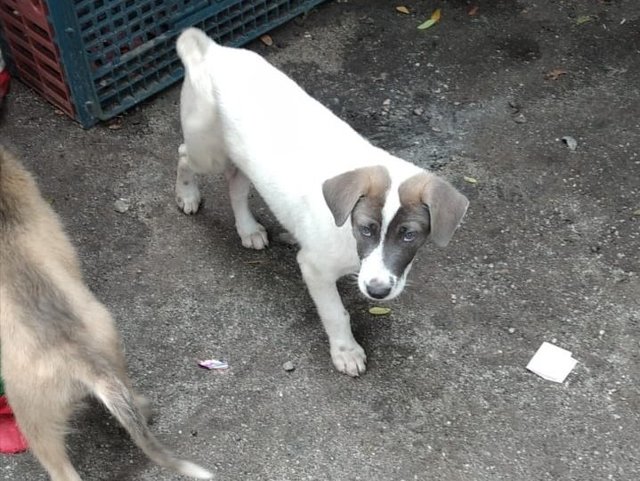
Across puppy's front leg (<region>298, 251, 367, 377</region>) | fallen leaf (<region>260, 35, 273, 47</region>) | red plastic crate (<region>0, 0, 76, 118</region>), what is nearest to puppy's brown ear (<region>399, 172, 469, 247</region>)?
puppy's front leg (<region>298, 251, 367, 377</region>)

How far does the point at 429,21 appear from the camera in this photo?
6453mm

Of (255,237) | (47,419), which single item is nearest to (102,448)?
(47,419)

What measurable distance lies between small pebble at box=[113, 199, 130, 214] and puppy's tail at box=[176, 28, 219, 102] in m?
1.02

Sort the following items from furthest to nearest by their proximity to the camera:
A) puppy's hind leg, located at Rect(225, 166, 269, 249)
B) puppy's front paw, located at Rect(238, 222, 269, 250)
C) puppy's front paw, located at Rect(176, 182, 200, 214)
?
puppy's front paw, located at Rect(176, 182, 200, 214) → puppy's front paw, located at Rect(238, 222, 269, 250) → puppy's hind leg, located at Rect(225, 166, 269, 249)

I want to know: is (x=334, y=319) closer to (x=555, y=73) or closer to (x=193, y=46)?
(x=193, y=46)

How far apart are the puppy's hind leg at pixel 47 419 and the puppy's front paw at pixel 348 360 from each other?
132 cm

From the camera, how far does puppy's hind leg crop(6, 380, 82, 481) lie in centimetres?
339

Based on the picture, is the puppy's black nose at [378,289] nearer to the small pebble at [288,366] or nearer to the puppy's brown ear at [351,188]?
the puppy's brown ear at [351,188]

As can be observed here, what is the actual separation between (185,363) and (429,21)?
3139 mm

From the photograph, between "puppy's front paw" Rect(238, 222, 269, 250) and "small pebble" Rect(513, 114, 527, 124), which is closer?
"puppy's front paw" Rect(238, 222, 269, 250)

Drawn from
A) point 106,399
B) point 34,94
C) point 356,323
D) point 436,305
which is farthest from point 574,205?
point 34,94

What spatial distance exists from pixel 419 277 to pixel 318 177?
3.38 ft

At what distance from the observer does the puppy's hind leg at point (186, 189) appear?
5020mm

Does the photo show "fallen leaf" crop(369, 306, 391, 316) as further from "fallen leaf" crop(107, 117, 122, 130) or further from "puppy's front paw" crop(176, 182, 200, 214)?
"fallen leaf" crop(107, 117, 122, 130)
